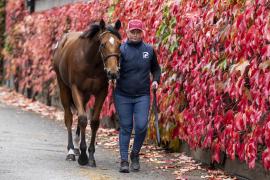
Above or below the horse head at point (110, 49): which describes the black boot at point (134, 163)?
below

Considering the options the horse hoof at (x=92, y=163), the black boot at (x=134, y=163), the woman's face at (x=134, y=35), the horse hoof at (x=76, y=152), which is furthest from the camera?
the horse hoof at (x=76, y=152)

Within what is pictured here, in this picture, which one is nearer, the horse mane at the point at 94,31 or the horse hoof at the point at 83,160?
the horse mane at the point at 94,31

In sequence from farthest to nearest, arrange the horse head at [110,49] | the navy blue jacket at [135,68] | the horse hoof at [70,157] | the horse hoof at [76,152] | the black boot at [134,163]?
the horse hoof at [76,152]
the horse hoof at [70,157]
the black boot at [134,163]
the navy blue jacket at [135,68]
the horse head at [110,49]

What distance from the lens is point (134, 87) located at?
9.30m

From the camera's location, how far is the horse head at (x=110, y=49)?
8883 millimetres

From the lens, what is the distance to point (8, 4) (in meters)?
26.4

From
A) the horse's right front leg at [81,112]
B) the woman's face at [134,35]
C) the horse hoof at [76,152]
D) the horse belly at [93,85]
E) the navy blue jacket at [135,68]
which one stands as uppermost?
the woman's face at [134,35]

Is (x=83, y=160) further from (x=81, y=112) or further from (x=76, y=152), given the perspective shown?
(x=76, y=152)

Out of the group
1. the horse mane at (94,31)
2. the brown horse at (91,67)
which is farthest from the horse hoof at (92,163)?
the horse mane at (94,31)

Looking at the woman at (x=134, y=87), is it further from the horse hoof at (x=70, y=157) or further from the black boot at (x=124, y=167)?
the horse hoof at (x=70, y=157)

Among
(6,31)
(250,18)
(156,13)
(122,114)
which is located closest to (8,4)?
(6,31)

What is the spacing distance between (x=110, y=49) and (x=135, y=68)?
0.43 meters

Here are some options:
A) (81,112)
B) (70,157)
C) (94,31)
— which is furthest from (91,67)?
(70,157)

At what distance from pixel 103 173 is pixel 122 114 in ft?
2.66
